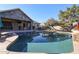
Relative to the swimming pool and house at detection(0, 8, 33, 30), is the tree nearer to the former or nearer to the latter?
the swimming pool

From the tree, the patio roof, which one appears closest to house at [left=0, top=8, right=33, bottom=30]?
the patio roof

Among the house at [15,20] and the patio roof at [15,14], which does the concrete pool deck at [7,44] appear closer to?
the house at [15,20]

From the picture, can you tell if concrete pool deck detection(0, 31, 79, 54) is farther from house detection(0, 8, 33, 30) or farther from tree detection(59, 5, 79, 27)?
tree detection(59, 5, 79, 27)

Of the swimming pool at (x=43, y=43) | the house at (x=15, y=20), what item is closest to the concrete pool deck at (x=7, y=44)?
the swimming pool at (x=43, y=43)

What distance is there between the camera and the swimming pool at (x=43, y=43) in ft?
9.41

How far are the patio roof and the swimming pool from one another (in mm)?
284

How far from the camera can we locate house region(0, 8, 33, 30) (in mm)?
2873

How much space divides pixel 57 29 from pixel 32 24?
0.43 m

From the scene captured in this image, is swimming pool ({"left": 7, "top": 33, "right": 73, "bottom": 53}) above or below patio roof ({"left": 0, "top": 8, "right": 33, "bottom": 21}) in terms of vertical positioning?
below

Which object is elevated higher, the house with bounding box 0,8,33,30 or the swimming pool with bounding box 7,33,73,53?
the house with bounding box 0,8,33,30

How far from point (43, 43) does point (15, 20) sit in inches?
23.6

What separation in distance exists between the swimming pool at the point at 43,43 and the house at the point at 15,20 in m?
0.16

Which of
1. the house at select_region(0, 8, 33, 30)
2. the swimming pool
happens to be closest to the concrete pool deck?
the swimming pool
